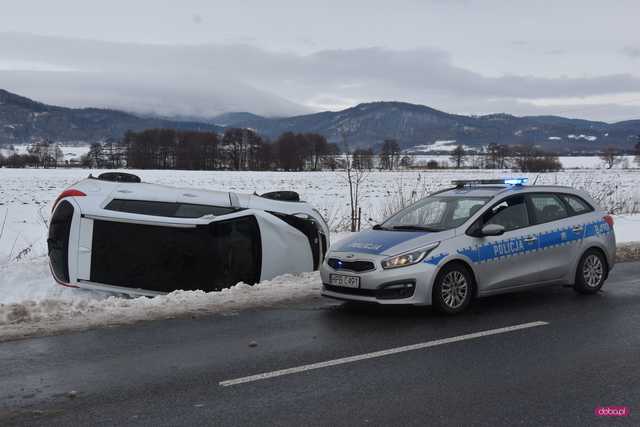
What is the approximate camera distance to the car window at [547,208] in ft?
29.3

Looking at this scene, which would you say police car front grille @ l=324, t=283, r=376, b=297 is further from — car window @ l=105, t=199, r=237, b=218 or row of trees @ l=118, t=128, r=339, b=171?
row of trees @ l=118, t=128, r=339, b=171

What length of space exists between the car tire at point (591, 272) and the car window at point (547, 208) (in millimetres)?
711

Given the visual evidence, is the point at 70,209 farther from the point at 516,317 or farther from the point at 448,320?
the point at 516,317

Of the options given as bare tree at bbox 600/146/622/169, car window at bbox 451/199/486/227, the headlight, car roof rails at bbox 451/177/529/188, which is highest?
bare tree at bbox 600/146/622/169

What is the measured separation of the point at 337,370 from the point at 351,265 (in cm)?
229

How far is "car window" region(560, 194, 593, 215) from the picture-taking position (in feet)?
30.8

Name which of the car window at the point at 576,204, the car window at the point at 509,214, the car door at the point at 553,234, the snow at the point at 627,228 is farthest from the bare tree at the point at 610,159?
the car window at the point at 509,214

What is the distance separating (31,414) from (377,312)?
4534 millimetres

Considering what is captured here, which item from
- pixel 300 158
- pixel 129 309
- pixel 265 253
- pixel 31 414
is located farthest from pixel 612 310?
pixel 300 158

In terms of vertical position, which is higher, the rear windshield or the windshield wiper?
the windshield wiper

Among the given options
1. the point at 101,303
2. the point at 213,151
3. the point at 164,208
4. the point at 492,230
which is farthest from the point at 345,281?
the point at 213,151

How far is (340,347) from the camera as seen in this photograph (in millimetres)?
6582

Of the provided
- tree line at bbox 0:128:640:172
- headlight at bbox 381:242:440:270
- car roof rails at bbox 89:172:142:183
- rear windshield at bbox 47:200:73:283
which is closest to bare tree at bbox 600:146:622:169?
tree line at bbox 0:128:640:172

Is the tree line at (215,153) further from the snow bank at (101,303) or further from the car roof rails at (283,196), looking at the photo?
the snow bank at (101,303)
